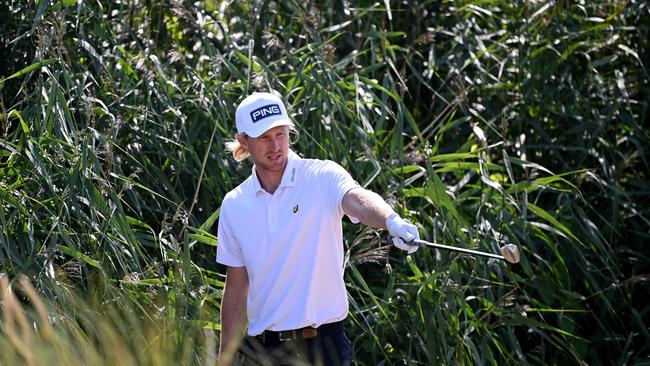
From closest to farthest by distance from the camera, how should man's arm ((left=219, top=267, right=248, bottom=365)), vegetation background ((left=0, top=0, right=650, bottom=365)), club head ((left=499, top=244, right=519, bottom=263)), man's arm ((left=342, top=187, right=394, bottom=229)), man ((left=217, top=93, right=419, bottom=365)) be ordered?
club head ((left=499, top=244, right=519, bottom=263)) < man's arm ((left=342, top=187, right=394, bottom=229)) < man ((left=217, top=93, right=419, bottom=365)) < man's arm ((left=219, top=267, right=248, bottom=365)) < vegetation background ((left=0, top=0, right=650, bottom=365))

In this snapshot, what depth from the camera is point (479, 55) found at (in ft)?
19.1

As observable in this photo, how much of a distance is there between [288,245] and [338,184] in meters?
0.26

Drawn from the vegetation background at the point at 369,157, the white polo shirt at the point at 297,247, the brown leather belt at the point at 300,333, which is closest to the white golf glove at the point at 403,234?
the white polo shirt at the point at 297,247

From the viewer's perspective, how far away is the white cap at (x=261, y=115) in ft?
12.3

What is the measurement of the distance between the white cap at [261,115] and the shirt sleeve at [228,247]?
28 cm

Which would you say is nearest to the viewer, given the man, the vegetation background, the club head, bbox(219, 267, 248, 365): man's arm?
the club head

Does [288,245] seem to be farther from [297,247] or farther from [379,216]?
[379,216]

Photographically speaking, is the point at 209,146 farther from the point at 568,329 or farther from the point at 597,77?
the point at 597,77

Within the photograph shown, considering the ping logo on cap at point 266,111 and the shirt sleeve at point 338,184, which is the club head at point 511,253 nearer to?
the shirt sleeve at point 338,184

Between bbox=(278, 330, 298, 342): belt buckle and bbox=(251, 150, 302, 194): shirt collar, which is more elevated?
bbox=(251, 150, 302, 194): shirt collar

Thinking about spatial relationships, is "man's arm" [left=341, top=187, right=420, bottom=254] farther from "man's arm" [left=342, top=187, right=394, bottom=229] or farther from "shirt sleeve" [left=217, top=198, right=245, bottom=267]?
"shirt sleeve" [left=217, top=198, right=245, bottom=267]

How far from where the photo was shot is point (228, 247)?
3.84 metres

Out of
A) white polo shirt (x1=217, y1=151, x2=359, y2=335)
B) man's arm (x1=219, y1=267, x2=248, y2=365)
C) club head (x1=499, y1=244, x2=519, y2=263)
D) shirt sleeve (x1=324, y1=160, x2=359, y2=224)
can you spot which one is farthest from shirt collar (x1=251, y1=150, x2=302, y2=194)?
club head (x1=499, y1=244, x2=519, y2=263)

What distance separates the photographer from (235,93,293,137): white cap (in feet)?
12.3
